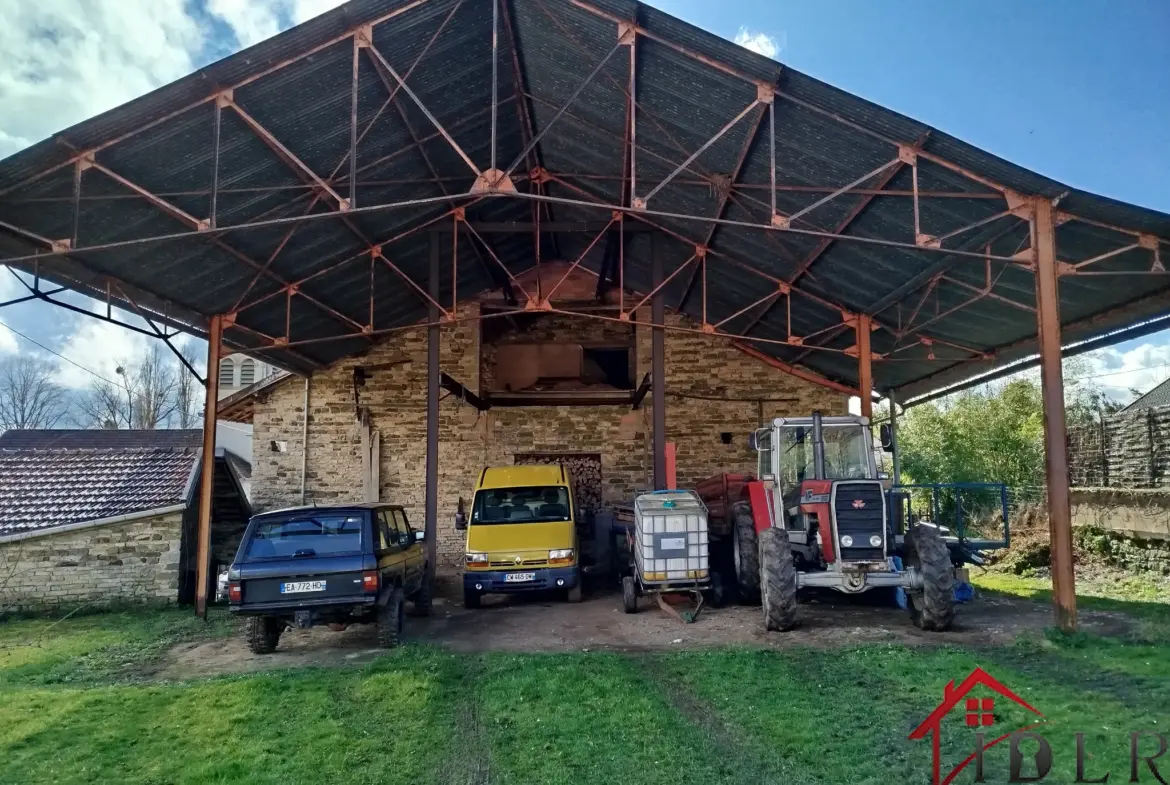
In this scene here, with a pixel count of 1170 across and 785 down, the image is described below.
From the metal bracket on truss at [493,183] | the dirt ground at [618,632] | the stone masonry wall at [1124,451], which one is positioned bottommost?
the dirt ground at [618,632]

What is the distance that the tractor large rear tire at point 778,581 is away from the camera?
27.6 feet

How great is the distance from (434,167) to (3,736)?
8.53 metres

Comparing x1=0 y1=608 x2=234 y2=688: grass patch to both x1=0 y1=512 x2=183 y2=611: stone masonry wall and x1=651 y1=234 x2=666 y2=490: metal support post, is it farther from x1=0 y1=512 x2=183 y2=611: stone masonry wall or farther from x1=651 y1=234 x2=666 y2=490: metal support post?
x1=651 y1=234 x2=666 y2=490: metal support post

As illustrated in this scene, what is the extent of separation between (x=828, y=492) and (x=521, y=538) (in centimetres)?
431

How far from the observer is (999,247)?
31.8 feet

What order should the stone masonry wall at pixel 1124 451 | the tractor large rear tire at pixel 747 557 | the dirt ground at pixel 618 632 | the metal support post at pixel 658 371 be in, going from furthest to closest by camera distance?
1. the metal support post at pixel 658 371
2. the stone masonry wall at pixel 1124 451
3. the tractor large rear tire at pixel 747 557
4. the dirt ground at pixel 618 632

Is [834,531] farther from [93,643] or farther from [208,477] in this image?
[208,477]

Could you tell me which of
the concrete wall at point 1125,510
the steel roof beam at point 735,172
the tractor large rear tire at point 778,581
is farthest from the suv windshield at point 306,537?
the concrete wall at point 1125,510

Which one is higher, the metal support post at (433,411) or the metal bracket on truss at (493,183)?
the metal bracket on truss at (493,183)

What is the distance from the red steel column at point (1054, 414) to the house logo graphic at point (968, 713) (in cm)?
209

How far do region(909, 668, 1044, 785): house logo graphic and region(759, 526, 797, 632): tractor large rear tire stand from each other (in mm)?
2238

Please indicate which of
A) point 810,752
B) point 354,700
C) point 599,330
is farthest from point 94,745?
point 599,330

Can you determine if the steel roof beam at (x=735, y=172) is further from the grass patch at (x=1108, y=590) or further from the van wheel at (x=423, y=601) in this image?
the grass patch at (x=1108, y=590)

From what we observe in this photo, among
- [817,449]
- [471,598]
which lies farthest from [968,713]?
[471,598]
